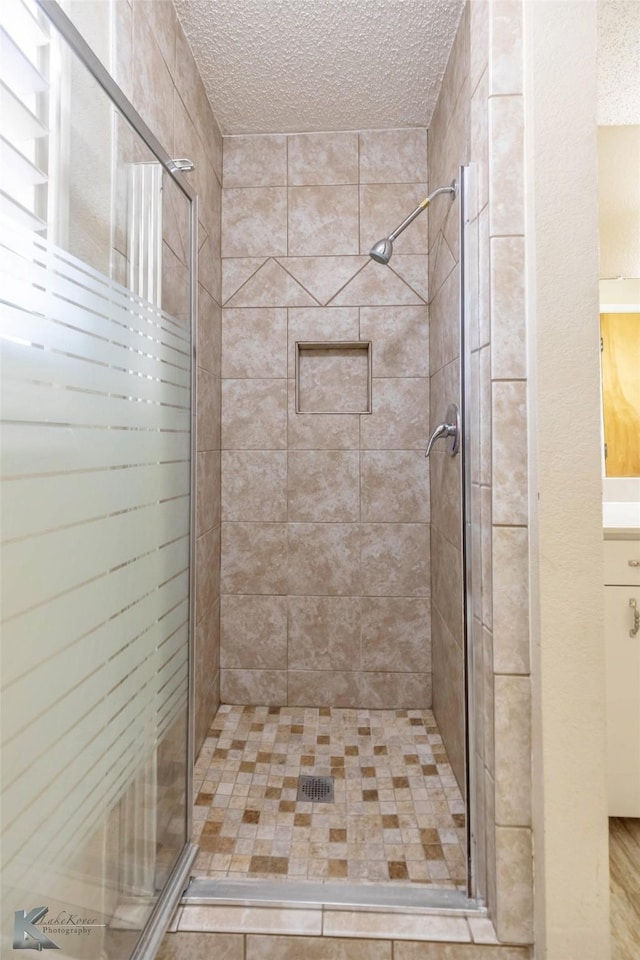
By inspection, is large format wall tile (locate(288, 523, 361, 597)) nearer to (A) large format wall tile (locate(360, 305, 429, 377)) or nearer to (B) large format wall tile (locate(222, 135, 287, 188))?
(A) large format wall tile (locate(360, 305, 429, 377))

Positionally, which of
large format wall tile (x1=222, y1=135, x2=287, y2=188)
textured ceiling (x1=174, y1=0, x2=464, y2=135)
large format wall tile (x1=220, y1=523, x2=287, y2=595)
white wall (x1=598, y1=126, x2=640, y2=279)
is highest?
textured ceiling (x1=174, y1=0, x2=464, y2=135)

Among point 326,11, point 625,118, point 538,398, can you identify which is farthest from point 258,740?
point 625,118

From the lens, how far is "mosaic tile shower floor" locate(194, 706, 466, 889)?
1.28 m

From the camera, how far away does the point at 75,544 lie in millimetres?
759

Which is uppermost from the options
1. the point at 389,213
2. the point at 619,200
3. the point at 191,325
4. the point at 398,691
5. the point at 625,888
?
the point at 389,213

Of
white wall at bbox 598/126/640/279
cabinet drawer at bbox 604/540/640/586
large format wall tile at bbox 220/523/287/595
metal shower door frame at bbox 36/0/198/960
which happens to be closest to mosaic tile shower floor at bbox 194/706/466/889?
metal shower door frame at bbox 36/0/198/960

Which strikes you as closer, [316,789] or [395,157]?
[316,789]

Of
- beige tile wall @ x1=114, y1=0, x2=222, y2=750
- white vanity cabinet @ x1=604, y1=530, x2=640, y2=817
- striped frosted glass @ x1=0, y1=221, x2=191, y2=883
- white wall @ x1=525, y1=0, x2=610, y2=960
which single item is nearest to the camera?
striped frosted glass @ x1=0, y1=221, x2=191, y2=883

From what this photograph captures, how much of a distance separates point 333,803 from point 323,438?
1277 mm

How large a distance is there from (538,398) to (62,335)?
865 millimetres

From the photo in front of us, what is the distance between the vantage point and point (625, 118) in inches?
73.1

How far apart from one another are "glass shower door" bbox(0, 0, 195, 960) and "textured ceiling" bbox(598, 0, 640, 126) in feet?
4.50

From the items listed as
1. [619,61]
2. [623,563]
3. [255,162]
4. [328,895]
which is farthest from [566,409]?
[255,162]

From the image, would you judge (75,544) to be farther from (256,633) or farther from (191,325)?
(256,633)
